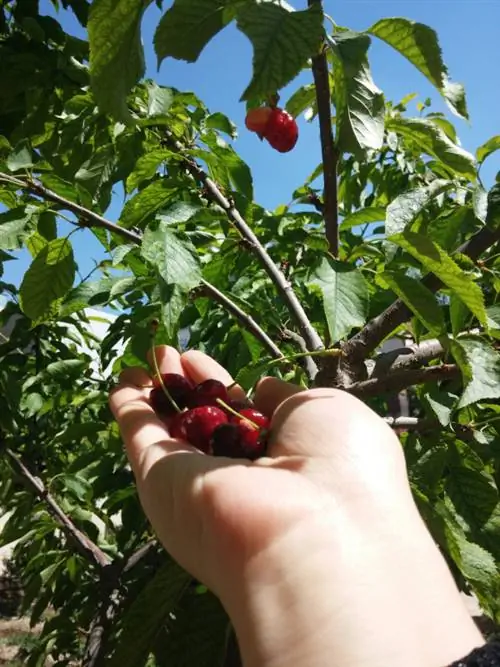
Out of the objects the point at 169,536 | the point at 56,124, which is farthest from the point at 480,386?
the point at 56,124

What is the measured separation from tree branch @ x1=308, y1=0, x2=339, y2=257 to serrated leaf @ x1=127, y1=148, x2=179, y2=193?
13.8 inches

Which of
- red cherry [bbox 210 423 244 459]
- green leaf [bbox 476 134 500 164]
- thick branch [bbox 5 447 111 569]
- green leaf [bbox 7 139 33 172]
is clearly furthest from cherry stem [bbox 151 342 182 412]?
thick branch [bbox 5 447 111 569]

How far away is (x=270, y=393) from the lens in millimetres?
1169

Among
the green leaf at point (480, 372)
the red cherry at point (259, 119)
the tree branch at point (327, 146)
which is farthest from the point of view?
the red cherry at point (259, 119)

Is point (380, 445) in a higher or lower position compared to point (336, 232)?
Result: lower

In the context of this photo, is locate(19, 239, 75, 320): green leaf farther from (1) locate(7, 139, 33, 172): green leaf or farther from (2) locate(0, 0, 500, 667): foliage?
(1) locate(7, 139, 33, 172): green leaf

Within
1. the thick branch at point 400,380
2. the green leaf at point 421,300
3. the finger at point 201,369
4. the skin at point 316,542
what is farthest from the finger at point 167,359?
the green leaf at point 421,300

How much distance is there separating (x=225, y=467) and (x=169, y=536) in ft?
0.43

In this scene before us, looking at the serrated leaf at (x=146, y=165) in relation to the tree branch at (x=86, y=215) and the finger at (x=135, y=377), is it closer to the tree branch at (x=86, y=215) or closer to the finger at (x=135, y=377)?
the tree branch at (x=86, y=215)

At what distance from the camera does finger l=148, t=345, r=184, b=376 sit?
1207 millimetres

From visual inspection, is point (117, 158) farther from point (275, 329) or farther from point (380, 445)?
point (380, 445)

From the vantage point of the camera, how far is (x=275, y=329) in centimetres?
145

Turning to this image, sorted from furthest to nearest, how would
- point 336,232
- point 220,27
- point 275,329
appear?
1. point 275,329
2. point 336,232
3. point 220,27

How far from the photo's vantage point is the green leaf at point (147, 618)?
104 centimetres
